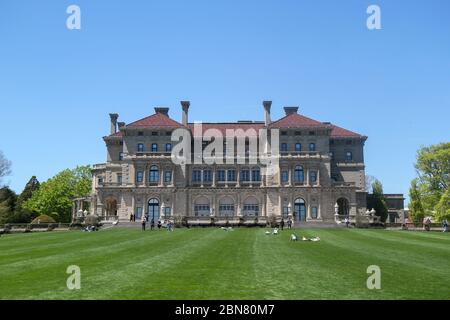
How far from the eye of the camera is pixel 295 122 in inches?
2992

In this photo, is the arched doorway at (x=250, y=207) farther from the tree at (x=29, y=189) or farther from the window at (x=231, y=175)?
the tree at (x=29, y=189)

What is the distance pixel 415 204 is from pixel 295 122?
70.3ft

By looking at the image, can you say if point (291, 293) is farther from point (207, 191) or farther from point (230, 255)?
point (207, 191)

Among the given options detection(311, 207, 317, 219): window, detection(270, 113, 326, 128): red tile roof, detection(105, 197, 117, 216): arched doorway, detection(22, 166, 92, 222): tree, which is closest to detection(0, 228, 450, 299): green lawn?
detection(311, 207, 317, 219): window

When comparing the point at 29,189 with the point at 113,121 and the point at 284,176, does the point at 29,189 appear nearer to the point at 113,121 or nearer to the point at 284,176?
the point at 113,121

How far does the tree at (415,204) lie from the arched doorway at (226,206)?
25256 millimetres

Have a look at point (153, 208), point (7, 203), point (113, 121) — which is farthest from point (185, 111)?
point (7, 203)

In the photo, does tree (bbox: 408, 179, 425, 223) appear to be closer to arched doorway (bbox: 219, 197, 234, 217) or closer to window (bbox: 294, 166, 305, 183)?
window (bbox: 294, 166, 305, 183)

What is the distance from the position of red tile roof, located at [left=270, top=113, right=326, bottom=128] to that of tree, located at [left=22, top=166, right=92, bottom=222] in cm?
3923

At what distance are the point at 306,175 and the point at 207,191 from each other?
15028 mm

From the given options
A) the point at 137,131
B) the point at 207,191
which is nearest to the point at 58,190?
the point at 137,131

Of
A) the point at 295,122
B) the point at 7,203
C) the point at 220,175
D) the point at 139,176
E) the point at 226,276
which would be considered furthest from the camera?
the point at 7,203

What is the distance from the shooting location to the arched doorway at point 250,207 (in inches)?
2899

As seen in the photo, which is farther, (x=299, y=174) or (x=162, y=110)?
(x=162, y=110)
